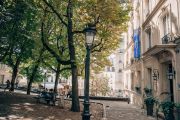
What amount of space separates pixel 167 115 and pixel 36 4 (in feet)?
37.3

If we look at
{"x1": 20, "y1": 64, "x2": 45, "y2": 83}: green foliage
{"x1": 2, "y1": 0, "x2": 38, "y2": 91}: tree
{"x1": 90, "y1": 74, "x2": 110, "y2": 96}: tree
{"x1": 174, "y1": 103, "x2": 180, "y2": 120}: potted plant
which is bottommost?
{"x1": 174, "y1": 103, "x2": 180, "y2": 120}: potted plant

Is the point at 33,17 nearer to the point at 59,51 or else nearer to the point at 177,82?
the point at 59,51

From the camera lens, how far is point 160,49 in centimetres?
1294

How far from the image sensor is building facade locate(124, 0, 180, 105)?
40.5ft

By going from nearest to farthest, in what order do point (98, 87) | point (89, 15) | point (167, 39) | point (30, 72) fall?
point (167, 39), point (89, 15), point (30, 72), point (98, 87)

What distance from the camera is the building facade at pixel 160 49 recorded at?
40.5ft

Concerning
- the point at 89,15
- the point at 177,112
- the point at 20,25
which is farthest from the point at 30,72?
the point at 177,112

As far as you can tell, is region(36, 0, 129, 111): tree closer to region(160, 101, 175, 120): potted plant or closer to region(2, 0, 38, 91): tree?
region(2, 0, 38, 91): tree

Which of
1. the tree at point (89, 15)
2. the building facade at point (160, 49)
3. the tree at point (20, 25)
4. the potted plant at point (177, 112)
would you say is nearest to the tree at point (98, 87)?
the building facade at point (160, 49)

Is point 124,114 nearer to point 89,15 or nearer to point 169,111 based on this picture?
point 169,111

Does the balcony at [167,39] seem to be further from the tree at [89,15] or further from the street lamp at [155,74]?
the tree at [89,15]

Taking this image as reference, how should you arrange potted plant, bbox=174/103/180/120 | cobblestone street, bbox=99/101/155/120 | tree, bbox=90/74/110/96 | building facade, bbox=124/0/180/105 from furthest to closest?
tree, bbox=90/74/110/96, cobblestone street, bbox=99/101/155/120, building facade, bbox=124/0/180/105, potted plant, bbox=174/103/180/120

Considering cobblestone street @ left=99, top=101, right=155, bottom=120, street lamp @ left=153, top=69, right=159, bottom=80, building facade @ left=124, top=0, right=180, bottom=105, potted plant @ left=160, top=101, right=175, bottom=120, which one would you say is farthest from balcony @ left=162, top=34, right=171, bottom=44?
cobblestone street @ left=99, top=101, right=155, bottom=120

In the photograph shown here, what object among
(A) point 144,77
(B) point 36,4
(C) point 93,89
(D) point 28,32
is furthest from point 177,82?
(C) point 93,89
